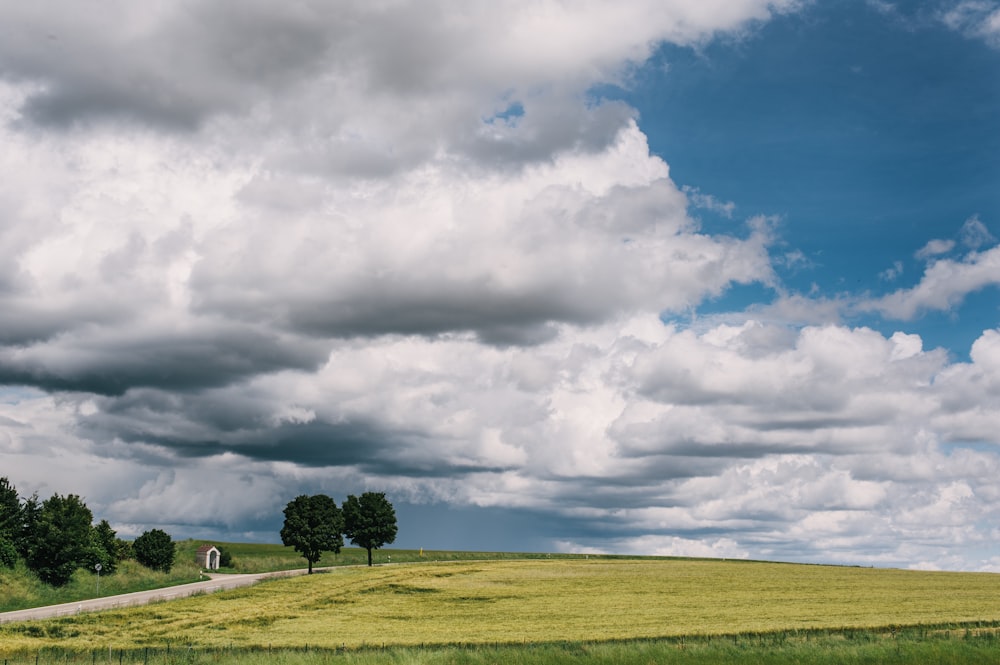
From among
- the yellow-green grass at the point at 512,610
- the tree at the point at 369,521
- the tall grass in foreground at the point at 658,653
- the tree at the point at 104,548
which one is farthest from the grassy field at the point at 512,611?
the tree at the point at 369,521

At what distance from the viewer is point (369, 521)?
466ft

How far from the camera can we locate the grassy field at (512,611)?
57.5 meters

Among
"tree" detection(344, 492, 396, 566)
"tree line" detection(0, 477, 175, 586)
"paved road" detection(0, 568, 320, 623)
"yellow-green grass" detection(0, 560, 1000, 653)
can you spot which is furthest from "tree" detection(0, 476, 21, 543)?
"tree" detection(344, 492, 396, 566)

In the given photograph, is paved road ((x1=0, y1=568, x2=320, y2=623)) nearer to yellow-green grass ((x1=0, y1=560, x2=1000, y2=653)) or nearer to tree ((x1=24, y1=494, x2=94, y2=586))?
yellow-green grass ((x1=0, y1=560, x2=1000, y2=653))

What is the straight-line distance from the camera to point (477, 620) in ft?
228

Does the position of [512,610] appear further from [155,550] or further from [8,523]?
[155,550]

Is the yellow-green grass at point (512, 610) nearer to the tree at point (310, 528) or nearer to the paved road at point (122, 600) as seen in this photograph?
the paved road at point (122, 600)

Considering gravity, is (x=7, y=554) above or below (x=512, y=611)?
above

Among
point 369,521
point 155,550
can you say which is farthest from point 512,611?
point 155,550

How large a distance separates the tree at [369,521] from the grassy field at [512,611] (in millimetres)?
31630

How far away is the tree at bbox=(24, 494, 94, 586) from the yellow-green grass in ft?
68.1

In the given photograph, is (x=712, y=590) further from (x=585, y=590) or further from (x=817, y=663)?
(x=817, y=663)

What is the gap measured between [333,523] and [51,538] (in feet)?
150

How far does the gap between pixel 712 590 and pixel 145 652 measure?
57577mm
